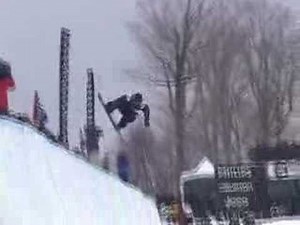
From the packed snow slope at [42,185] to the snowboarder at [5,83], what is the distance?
11 cm

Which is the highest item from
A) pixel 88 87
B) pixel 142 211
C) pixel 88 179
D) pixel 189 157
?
pixel 88 179

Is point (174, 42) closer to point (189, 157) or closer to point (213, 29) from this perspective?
point (213, 29)

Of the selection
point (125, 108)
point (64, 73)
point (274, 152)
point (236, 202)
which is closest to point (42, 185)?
point (125, 108)

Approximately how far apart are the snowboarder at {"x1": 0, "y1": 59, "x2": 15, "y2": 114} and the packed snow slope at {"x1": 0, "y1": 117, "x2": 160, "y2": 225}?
108mm

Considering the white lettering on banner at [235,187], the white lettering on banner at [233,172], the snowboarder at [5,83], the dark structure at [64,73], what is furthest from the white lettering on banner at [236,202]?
the snowboarder at [5,83]

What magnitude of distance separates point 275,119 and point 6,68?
4619 cm

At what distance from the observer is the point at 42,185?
2.92 metres

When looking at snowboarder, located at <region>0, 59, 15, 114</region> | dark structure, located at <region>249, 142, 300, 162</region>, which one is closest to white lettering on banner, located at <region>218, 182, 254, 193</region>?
dark structure, located at <region>249, 142, 300, 162</region>

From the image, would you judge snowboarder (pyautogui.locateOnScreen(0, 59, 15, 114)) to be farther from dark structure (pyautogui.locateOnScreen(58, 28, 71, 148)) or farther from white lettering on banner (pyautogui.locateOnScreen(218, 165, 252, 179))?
white lettering on banner (pyautogui.locateOnScreen(218, 165, 252, 179))

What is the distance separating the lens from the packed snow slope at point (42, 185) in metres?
2.76

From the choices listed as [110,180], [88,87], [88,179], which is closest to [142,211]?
[110,180]

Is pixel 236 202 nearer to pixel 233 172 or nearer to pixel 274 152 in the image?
pixel 233 172

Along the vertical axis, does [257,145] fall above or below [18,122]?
below

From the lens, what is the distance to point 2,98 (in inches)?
124
